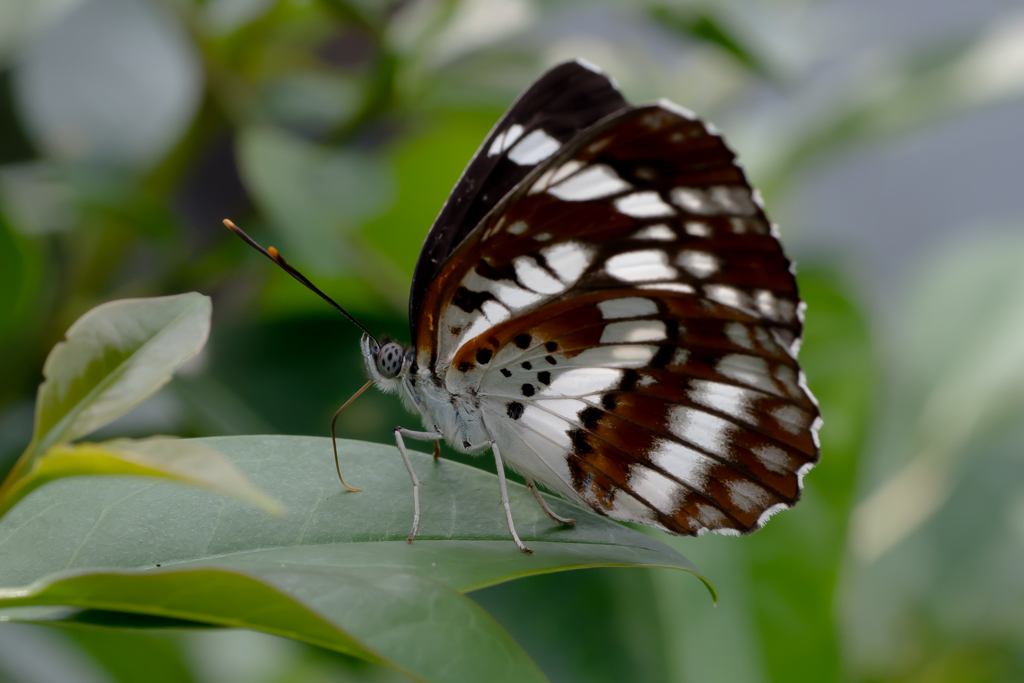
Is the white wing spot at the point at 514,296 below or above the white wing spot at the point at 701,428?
above

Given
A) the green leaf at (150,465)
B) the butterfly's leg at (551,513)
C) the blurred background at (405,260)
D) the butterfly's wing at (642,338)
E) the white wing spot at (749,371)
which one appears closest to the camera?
the green leaf at (150,465)

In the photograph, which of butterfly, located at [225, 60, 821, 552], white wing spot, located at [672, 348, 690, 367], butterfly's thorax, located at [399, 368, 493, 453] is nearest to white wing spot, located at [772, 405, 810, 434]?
butterfly, located at [225, 60, 821, 552]

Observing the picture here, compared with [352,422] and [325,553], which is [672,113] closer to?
[325,553]

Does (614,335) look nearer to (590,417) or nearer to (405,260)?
(590,417)

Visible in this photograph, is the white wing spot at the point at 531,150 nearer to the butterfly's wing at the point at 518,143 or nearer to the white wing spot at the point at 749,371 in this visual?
the butterfly's wing at the point at 518,143

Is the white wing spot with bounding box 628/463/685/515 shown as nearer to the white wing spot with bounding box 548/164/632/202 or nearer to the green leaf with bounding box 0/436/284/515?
the white wing spot with bounding box 548/164/632/202

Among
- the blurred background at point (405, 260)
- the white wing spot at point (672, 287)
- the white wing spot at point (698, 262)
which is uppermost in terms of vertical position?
the white wing spot at point (698, 262)

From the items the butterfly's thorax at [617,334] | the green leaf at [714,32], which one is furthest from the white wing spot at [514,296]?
the green leaf at [714,32]
